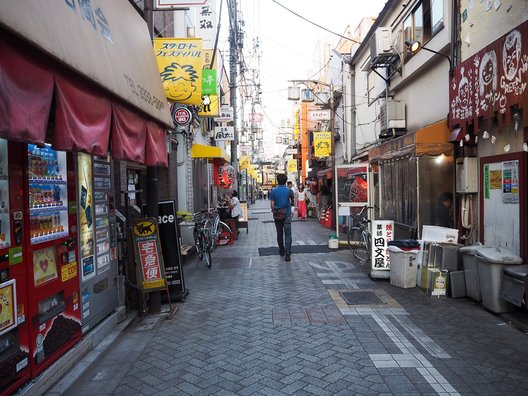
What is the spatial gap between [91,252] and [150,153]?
1.49 metres

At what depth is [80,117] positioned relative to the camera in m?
3.64

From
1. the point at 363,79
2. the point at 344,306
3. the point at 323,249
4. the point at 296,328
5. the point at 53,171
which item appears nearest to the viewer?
the point at 53,171

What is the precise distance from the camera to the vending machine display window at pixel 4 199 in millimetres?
3461

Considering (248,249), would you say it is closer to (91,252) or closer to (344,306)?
(344,306)

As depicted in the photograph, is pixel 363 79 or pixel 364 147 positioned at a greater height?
pixel 363 79

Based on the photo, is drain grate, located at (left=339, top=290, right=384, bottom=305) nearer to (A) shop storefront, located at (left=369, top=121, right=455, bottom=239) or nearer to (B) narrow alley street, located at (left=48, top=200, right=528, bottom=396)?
(B) narrow alley street, located at (left=48, top=200, right=528, bottom=396)

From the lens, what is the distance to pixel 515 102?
229 inches

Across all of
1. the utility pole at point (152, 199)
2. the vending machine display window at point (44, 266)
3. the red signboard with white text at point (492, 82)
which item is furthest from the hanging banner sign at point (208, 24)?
the vending machine display window at point (44, 266)

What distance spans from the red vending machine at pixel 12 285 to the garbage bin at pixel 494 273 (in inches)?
225

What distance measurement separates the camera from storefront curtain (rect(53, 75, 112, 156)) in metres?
3.27

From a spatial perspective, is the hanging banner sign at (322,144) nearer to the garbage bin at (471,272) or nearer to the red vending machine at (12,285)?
the garbage bin at (471,272)

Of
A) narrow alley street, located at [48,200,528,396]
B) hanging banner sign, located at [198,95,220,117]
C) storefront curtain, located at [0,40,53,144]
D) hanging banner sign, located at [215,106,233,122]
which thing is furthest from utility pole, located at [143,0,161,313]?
hanging banner sign, located at [215,106,233,122]

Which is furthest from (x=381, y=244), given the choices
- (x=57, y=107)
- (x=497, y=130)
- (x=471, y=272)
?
(x=57, y=107)

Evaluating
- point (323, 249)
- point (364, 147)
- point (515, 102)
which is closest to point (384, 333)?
point (515, 102)
